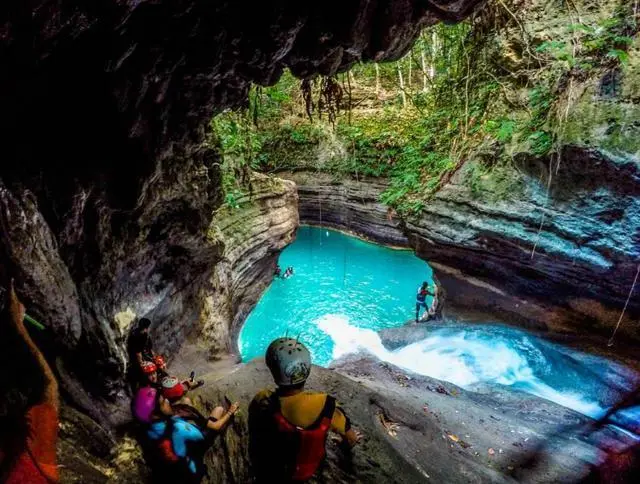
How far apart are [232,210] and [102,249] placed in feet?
21.2

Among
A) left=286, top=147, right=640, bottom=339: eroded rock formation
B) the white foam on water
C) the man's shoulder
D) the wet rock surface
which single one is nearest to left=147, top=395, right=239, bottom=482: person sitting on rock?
the wet rock surface

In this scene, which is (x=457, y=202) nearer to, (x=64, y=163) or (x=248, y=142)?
(x=248, y=142)

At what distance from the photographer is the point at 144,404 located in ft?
9.92

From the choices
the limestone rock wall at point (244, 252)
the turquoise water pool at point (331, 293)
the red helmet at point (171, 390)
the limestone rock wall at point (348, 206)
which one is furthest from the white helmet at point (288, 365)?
the limestone rock wall at point (348, 206)

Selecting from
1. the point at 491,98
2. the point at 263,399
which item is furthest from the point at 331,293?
the point at 263,399

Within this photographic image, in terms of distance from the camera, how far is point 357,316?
43.6 ft

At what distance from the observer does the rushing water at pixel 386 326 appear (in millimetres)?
7504

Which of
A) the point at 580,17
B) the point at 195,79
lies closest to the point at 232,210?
the point at 195,79

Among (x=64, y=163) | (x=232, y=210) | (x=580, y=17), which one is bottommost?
(x=232, y=210)

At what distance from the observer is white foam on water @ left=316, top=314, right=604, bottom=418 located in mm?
7438

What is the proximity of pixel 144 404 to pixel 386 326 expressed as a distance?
10571 millimetres

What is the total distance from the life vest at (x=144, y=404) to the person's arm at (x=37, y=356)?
1227 millimetres

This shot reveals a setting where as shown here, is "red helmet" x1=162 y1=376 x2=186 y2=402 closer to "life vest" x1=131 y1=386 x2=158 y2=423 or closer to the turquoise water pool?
"life vest" x1=131 y1=386 x2=158 y2=423

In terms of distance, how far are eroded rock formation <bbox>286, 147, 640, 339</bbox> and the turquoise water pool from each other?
395cm
